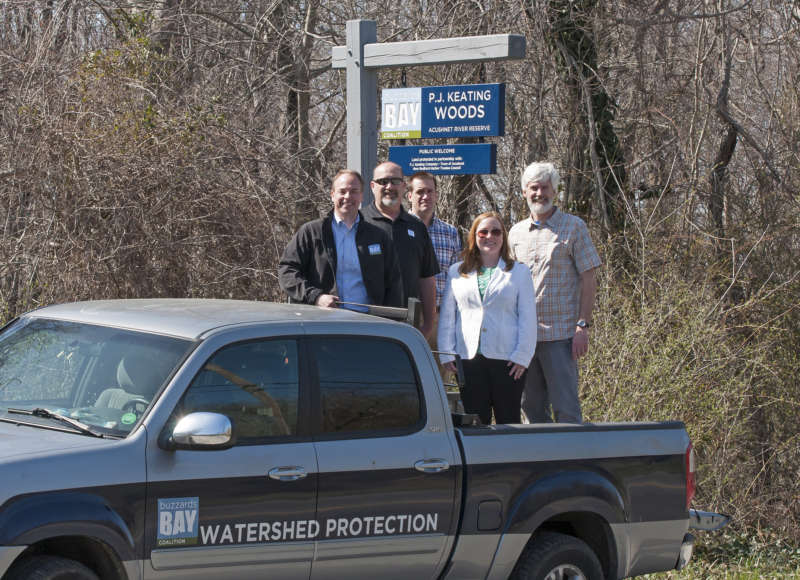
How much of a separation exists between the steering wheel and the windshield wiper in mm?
157

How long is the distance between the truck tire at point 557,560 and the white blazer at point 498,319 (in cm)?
156

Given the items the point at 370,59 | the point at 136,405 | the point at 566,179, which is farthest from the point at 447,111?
the point at 136,405

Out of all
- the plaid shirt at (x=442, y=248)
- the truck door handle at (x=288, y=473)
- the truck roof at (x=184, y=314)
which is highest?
the plaid shirt at (x=442, y=248)

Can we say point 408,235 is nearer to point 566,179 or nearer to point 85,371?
point 85,371

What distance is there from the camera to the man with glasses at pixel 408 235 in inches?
288

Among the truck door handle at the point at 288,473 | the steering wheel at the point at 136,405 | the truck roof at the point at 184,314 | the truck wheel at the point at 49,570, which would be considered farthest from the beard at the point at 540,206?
the truck wheel at the point at 49,570

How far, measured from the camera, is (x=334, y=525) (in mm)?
4770

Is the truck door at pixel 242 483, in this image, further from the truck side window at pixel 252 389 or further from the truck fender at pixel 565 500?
the truck fender at pixel 565 500

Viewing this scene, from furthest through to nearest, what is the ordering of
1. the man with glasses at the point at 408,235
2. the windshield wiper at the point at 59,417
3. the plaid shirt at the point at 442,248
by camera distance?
the plaid shirt at the point at 442,248 → the man with glasses at the point at 408,235 → the windshield wiper at the point at 59,417

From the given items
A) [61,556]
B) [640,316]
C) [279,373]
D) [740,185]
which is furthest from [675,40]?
[61,556]

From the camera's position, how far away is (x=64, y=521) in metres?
4.13

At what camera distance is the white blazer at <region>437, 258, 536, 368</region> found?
6.93 m

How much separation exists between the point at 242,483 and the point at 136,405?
1.67ft

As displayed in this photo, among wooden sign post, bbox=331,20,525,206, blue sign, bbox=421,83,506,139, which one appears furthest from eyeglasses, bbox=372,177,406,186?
blue sign, bbox=421,83,506,139
